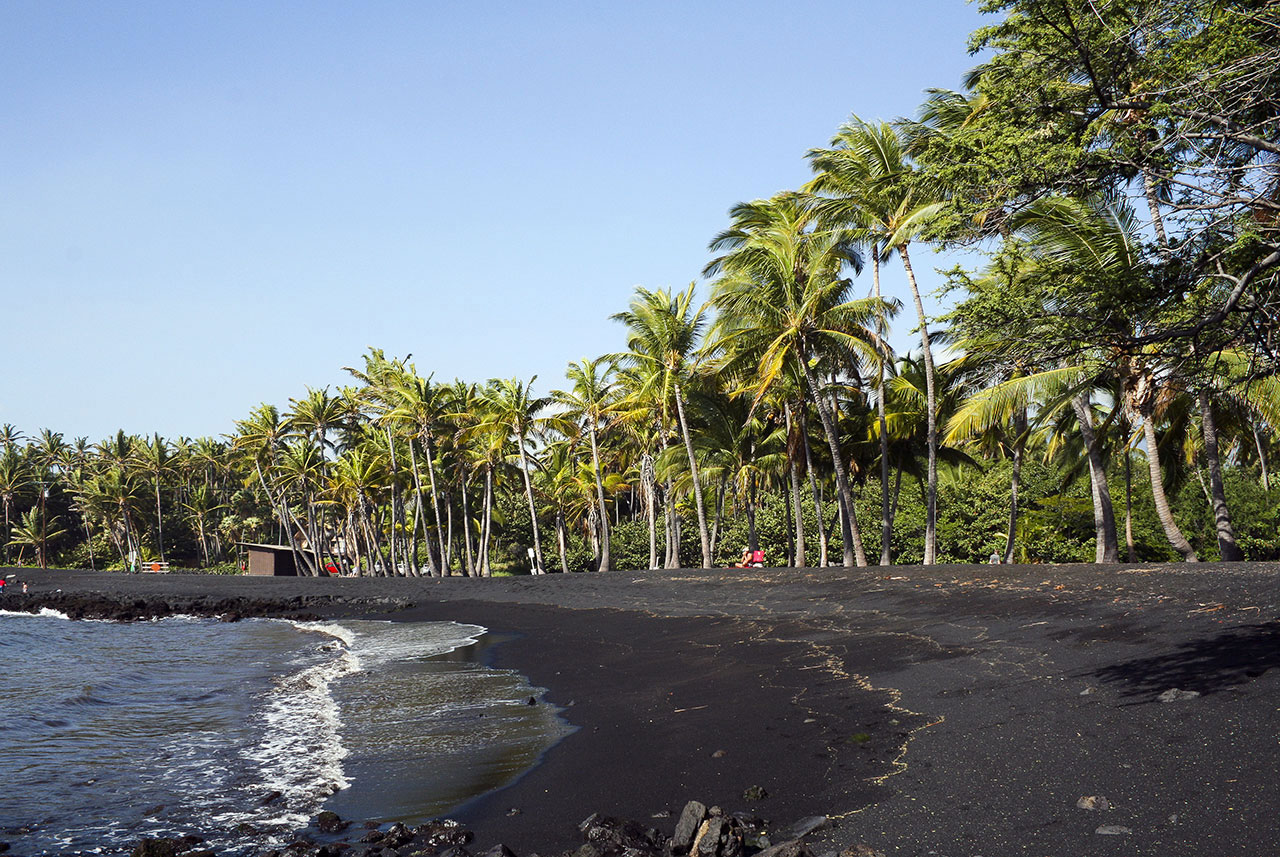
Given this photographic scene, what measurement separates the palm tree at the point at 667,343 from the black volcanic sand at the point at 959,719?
559 inches

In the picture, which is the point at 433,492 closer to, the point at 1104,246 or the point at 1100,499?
the point at 1100,499

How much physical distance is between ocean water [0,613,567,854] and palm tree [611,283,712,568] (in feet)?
43.2

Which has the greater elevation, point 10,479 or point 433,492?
point 10,479

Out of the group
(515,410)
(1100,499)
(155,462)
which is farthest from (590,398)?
(155,462)

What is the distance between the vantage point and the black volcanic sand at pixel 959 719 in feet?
16.5

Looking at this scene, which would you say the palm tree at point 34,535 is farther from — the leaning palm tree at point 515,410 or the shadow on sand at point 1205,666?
the shadow on sand at point 1205,666

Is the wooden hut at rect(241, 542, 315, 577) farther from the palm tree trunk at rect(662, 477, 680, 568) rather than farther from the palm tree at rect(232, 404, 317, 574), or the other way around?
the palm tree trunk at rect(662, 477, 680, 568)

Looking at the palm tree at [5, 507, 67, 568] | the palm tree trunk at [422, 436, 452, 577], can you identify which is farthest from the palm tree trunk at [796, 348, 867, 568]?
the palm tree at [5, 507, 67, 568]

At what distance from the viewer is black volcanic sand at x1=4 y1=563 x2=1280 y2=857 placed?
5.04 meters

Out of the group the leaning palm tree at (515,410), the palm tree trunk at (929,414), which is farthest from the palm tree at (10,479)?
the palm tree trunk at (929,414)

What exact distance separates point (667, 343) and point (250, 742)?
21.9 m

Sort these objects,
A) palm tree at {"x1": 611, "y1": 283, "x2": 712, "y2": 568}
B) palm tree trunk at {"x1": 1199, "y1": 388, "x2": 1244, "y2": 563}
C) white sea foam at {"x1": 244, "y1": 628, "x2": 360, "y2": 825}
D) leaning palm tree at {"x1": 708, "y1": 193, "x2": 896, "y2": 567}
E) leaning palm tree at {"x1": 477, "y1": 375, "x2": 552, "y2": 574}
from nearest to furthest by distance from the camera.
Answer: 1. white sea foam at {"x1": 244, "y1": 628, "x2": 360, "y2": 825}
2. palm tree trunk at {"x1": 1199, "y1": 388, "x2": 1244, "y2": 563}
3. leaning palm tree at {"x1": 708, "y1": 193, "x2": 896, "y2": 567}
4. palm tree at {"x1": 611, "y1": 283, "x2": 712, "y2": 568}
5. leaning palm tree at {"x1": 477, "y1": 375, "x2": 552, "y2": 574}

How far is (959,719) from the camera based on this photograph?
740cm

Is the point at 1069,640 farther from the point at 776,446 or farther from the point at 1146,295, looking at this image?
the point at 776,446
